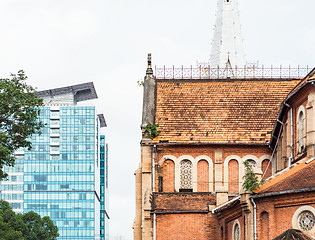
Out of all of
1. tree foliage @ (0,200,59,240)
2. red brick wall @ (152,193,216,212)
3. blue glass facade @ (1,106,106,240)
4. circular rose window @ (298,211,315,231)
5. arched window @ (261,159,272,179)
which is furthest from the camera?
blue glass facade @ (1,106,106,240)

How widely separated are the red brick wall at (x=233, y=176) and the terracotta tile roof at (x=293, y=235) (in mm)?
14800

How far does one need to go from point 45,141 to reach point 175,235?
145 metres

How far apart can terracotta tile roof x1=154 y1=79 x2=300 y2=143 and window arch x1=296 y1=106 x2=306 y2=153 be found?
731 cm

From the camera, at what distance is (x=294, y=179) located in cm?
4044

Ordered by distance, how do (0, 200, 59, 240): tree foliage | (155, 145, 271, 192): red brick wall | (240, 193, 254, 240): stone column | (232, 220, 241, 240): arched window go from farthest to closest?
(0, 200, 59, 240): tree foliage < (155, 145, 271, 192): red brick wall < (232, 220, 241, 240): arched window < (240, 193, 254, 240): stone column

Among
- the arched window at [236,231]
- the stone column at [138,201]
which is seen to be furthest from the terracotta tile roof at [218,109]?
the arched window at [236,231]

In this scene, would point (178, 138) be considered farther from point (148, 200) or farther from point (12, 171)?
point (12, 171)

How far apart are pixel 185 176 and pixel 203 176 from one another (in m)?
1.13

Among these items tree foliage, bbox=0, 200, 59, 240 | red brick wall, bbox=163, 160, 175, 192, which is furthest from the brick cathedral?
tree foliage, bbox=0, 200, 59, 240

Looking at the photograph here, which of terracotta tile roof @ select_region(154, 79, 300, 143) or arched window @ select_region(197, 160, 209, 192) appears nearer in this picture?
arched window @ select_region(197, 160, 209, 192)

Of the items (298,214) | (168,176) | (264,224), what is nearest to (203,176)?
(168,176)

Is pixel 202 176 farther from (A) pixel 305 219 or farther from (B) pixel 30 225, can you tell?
(B) pixel 30 225

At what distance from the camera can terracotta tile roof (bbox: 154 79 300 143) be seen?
54.0 m

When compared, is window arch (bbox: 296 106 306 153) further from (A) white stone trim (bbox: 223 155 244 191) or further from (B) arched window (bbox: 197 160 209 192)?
(B) arched window (bbox: 197 160 209 192)
